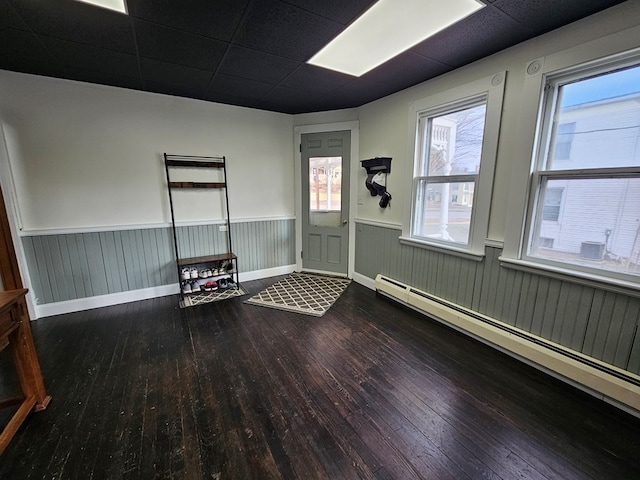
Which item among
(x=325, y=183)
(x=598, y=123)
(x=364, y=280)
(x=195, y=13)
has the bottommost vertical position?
(x=364, y=280)

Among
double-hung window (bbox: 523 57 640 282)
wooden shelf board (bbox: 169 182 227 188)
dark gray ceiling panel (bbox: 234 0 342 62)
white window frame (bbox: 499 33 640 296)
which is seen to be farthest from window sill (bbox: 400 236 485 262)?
wooden shelf board (bbox: 169 182 227 188)

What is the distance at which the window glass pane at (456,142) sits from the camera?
2566mm

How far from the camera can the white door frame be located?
3.90m

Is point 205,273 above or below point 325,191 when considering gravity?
below

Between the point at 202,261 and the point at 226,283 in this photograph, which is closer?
the point at 202,261

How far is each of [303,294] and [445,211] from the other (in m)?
2.06

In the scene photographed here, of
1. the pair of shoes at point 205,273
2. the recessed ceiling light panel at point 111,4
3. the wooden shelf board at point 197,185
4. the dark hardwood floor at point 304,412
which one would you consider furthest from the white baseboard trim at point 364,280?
the recessed ceiling light panel at point 111,4

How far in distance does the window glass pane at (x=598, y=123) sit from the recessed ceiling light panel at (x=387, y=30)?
3.25ft

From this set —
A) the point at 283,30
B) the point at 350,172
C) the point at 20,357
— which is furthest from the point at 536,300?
the point at 20,357

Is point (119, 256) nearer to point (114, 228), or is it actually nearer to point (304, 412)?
point (114, 228)

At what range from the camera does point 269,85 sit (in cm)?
307

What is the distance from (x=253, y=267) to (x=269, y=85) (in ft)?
8.36

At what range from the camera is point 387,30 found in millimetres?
2055

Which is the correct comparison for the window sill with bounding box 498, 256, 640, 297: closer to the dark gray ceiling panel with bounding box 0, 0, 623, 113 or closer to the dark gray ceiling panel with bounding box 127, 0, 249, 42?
the dark gray ceiling panel with bounding box 0, 0, 623, 113
